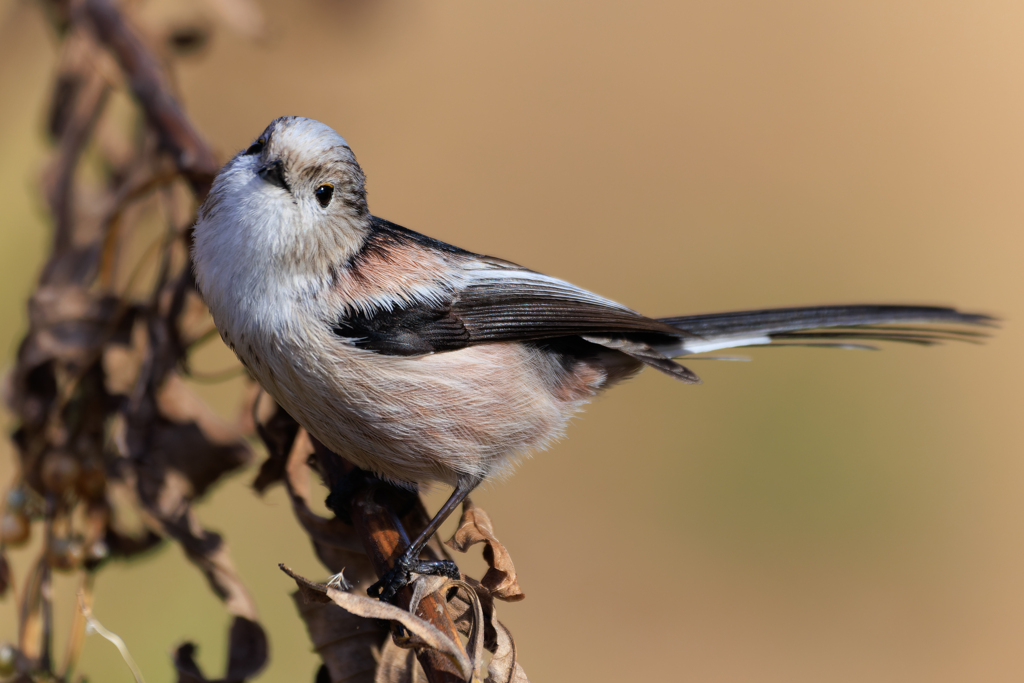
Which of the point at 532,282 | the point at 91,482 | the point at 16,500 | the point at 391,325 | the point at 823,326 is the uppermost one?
the point at 823,326

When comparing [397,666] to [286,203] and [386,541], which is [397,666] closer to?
[386,541]

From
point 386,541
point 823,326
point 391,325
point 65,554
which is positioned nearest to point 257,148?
point 391,325

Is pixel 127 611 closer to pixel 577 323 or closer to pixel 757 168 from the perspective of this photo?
pixel 577 323

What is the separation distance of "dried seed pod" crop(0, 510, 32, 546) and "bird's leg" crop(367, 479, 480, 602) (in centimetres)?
104

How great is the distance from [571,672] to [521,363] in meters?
2.31

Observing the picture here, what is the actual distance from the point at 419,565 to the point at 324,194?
0.82m

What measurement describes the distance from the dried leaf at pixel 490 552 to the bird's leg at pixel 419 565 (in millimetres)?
89

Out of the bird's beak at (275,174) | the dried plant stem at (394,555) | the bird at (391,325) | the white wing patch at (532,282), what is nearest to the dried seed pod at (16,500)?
the bird at (391,325)

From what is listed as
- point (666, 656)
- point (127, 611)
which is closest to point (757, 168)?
point (666, 656)

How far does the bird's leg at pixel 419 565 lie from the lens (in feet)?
5.04

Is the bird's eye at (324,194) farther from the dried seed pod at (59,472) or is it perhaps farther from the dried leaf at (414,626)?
the dried seed pod at (59,472)

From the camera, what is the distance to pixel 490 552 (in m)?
1.50

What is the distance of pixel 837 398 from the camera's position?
4.73m

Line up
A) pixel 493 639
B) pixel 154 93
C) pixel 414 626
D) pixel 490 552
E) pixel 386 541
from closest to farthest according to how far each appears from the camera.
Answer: pixel 414 626
pixel 493 639
pixel 490 552
pixel 386 541
pixel 154 93
